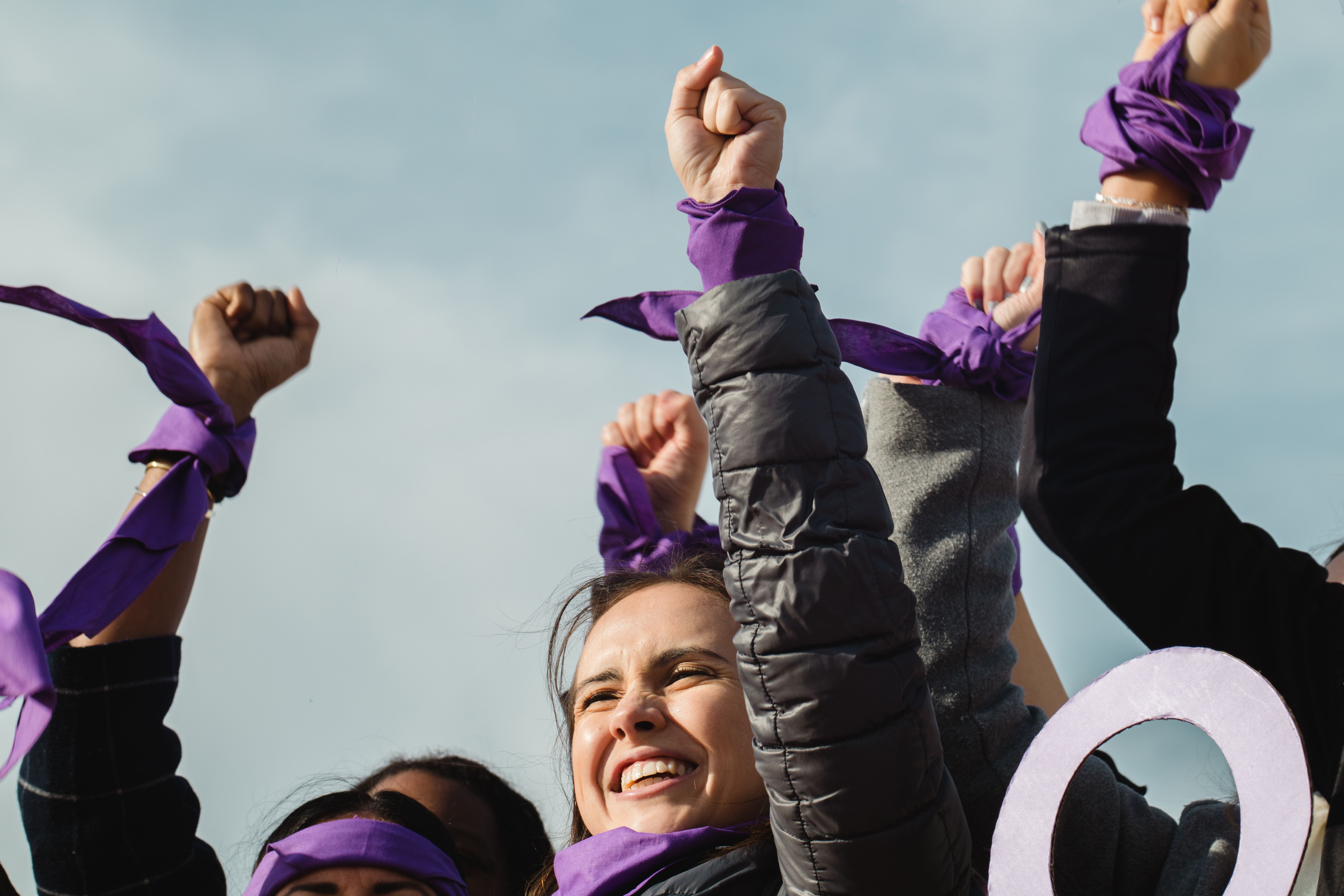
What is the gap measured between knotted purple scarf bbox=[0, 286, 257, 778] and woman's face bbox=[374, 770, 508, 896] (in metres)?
0.81

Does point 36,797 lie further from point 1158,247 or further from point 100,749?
point 1158,247

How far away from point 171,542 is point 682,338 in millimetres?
1242

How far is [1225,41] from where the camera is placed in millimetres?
1652

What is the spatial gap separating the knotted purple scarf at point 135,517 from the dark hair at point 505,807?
2.70ft

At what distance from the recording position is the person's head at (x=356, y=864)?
2.22m

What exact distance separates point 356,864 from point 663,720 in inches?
33.0

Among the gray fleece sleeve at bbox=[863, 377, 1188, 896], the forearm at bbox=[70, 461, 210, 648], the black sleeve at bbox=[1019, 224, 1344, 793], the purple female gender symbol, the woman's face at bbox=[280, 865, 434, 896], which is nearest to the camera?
the purple female gender symbol

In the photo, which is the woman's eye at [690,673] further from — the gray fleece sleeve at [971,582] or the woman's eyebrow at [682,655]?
the gray fleece sleeve at [971,582]

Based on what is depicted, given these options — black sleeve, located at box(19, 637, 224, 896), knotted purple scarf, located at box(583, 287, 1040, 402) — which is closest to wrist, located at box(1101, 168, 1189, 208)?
knotted purple scarf, located at box(583, 287, 1040, 402)

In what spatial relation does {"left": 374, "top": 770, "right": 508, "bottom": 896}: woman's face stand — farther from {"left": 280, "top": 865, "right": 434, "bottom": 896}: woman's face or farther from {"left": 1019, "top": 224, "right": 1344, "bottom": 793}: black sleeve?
{"left": 1019, "top": 224, "right": 1344, "bottom": 793}: black sleeve

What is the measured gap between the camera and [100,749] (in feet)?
7.50

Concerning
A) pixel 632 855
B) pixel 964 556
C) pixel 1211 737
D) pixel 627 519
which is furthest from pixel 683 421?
pixel 1211 737

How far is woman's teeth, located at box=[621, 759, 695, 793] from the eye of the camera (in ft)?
6.00

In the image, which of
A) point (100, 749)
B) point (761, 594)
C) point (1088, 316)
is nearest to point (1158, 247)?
point (1088, 316)
